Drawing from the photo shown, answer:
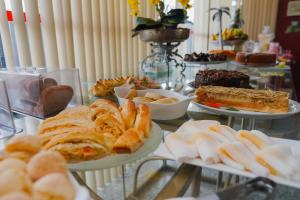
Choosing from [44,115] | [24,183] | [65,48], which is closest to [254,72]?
[65,48]

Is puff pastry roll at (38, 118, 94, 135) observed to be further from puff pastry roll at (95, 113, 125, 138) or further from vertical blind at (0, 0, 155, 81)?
vertical blind at (0, 0, 155, 81)

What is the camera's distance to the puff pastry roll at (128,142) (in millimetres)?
385

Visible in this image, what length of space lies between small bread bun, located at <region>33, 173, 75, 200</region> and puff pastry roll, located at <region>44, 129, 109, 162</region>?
0.35ft

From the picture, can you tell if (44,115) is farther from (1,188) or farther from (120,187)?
(1,188)

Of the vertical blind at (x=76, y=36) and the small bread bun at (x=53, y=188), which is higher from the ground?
the vertical blind at (x=76, y=36)

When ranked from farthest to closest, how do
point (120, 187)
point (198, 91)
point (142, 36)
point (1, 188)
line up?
point (142, 36)
point (198, 91)
point (120, 187)
point (1, 188)

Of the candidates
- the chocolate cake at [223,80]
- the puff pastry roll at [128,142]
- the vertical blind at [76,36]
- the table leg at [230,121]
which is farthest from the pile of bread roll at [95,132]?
the vertical blind at [76,36]

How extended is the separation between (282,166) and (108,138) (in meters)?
0.27

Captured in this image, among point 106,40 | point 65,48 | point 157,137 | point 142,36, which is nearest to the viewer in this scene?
point 157,137

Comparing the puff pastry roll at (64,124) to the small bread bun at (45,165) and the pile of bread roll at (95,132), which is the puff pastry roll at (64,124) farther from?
the small bread bun at (45,165)

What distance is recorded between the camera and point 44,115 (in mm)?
584

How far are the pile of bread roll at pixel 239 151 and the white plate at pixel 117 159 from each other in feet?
0.10

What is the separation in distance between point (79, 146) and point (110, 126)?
0.09 m

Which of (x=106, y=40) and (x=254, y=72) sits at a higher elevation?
(x=106, y=40)
